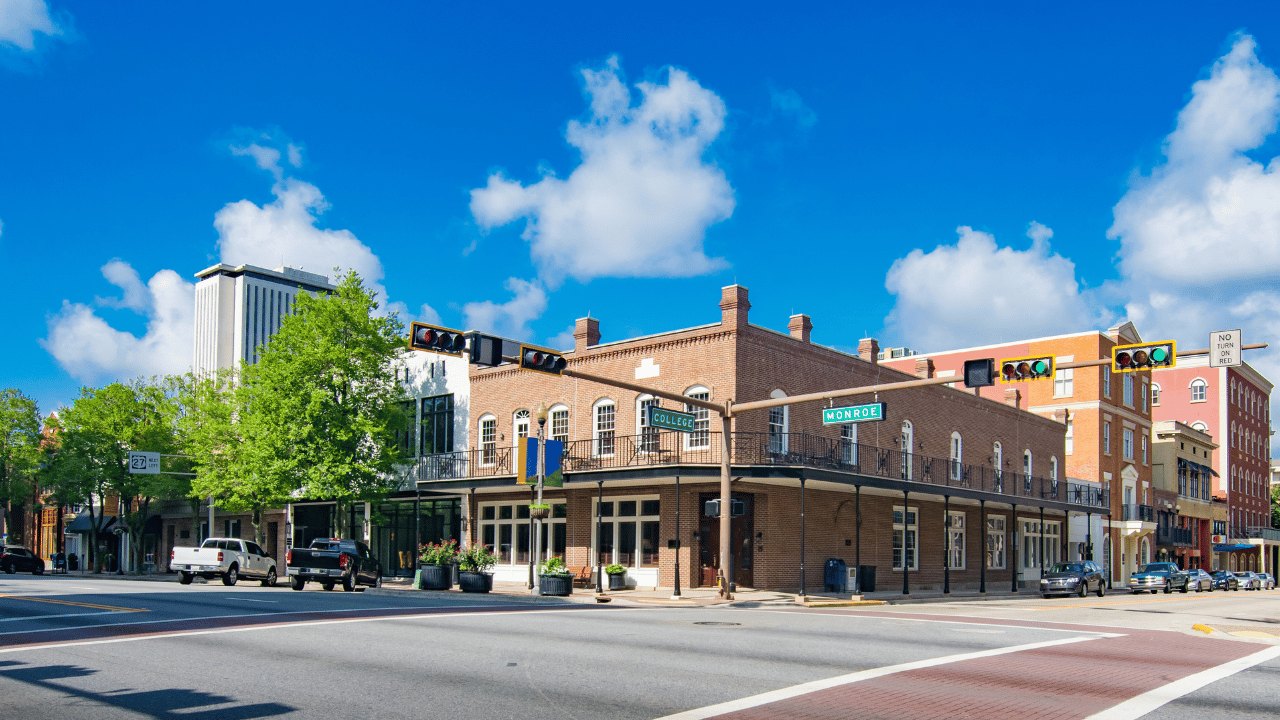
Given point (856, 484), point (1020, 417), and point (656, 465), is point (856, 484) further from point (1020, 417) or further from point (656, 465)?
point (1020, 417)

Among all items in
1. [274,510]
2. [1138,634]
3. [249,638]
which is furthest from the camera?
[274,510]

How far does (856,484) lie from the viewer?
31.0 m

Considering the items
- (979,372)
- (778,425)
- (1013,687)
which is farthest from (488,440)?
(1013,687)

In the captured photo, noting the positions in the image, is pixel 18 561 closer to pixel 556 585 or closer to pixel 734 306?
pixel 556 585

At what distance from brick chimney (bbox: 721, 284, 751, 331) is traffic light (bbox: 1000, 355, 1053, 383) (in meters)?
12.7

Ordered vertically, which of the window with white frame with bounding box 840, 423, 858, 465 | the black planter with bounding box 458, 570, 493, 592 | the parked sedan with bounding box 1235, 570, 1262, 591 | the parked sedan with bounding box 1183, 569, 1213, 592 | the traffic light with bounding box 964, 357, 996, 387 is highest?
the traffic light with bounding box 964, 357, 996, 387

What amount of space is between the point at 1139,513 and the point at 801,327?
35546 mm

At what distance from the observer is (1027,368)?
61.1 ft

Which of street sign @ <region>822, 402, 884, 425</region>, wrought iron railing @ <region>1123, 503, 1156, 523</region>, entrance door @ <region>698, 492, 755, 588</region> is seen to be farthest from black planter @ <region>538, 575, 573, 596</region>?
wrought iron railing @ <region>1123, 503, 1156, 523</region>

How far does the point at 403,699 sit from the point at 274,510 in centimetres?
4164

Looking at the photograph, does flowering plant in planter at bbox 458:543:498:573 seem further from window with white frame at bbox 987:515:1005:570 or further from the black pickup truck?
window with white frame at bbox 987:515:1005:570

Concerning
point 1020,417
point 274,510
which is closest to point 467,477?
point 274,510

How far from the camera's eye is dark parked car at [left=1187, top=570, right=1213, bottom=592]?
49678 mm

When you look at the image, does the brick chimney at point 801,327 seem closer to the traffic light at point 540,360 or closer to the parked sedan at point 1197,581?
the traffic light at point 540,360
